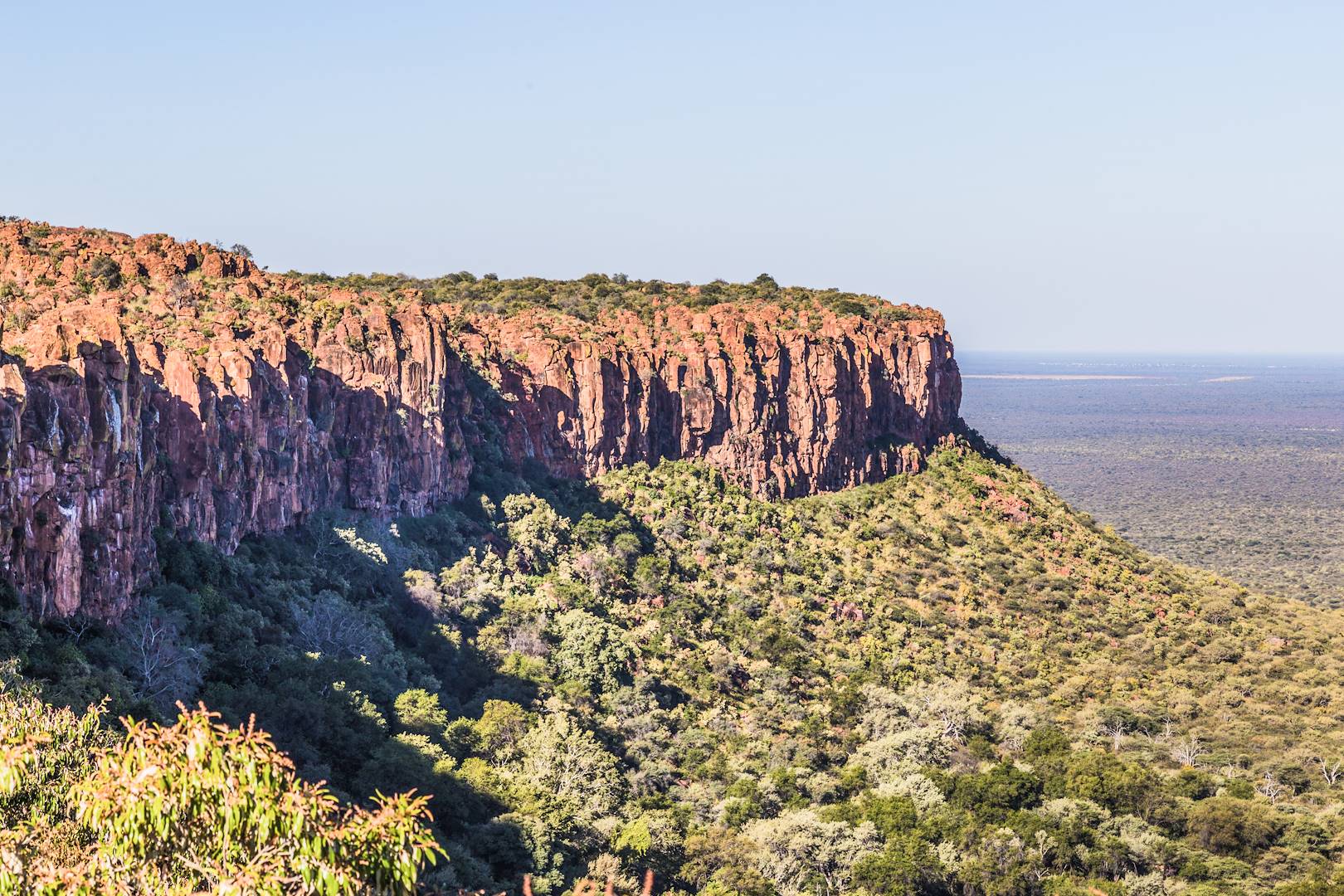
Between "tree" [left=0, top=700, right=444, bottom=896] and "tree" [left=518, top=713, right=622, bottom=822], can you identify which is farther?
"tree" [left=518, top=713, right=622, bottom=822]

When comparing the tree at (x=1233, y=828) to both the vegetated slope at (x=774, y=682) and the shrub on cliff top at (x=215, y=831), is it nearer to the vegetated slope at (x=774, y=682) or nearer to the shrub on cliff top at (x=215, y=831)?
the vegetated slope at (x=774, y=682)

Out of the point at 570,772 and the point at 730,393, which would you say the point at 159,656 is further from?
the point at 730,393

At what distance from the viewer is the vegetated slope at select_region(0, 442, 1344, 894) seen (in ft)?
113

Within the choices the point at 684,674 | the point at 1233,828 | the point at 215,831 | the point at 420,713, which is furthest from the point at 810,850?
the point at 215,831

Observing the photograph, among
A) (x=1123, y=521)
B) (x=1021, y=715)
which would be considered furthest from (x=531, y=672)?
(x=1123, y=521)

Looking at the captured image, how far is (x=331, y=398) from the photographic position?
48375 millimetres

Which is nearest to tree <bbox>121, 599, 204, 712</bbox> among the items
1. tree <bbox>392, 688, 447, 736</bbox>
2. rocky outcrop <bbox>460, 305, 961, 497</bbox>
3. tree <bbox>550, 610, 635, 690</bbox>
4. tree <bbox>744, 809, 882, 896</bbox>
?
tree <bbox>392, 688, 447, 736</bbox>

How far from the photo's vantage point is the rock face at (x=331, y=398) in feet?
96.8

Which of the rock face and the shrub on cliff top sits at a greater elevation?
the rock face

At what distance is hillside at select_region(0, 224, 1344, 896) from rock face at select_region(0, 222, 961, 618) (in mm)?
313

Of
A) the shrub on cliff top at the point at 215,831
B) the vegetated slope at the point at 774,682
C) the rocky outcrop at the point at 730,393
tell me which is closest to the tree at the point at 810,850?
the vegetated slope at the point at 774,682

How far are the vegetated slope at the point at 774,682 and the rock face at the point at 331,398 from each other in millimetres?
1660

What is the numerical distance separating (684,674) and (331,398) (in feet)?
57.6

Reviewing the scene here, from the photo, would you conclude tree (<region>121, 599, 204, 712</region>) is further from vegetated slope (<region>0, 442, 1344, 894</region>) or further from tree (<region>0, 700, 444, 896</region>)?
tree (<region>0, 700, 444, 896</region>)
